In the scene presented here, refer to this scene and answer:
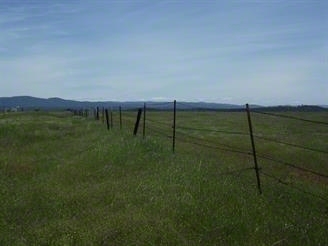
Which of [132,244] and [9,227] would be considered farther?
[9,227]

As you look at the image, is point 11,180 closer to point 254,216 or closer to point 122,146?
point 122,146

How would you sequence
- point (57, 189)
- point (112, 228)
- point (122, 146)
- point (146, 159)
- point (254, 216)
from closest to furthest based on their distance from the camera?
point (112, 228), point (254, 216), point (57, 189), point (146, 159), point (122, 146)

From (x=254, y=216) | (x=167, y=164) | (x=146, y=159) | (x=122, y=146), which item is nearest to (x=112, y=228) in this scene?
(x=254, y=216)

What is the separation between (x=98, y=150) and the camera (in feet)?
72.8

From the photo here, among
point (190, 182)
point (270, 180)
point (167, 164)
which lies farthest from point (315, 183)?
point (190, 182)

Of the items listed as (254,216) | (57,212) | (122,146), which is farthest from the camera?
(122,146)

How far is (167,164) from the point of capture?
1803 centimetres

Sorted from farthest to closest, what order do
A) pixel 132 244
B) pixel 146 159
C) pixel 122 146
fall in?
pixel 122 146
pixel 146 159
pixel 132 244

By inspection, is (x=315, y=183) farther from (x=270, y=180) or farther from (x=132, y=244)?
(x=132, y=244)

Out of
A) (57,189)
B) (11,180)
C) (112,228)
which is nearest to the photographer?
(112,228)

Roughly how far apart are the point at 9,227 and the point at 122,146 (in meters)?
10.8

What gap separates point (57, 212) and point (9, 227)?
1587 mm

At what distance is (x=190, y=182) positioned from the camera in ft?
47.8

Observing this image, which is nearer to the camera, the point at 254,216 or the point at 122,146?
the point at 254,216
